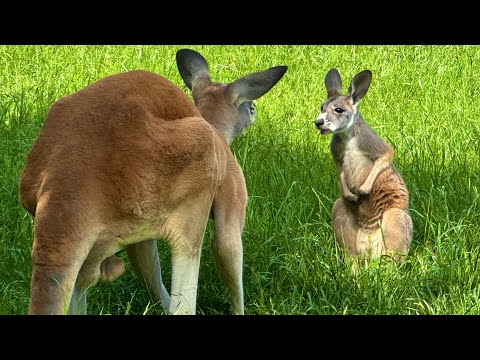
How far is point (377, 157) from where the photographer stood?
24.2 feet

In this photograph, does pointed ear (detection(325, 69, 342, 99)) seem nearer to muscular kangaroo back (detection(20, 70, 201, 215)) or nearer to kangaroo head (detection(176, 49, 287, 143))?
kangaroo head (detection(176, 49, 287, 143))

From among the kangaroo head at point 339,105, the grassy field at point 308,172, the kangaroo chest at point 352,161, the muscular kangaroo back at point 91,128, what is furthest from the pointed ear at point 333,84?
the muscular kangaroo back at point 91,128

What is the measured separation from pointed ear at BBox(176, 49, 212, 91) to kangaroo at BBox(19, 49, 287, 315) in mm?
1302

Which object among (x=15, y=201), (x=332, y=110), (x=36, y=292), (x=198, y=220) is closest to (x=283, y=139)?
(x=332, y=110)

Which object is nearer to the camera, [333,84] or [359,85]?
[359,85]

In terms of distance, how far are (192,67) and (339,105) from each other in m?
1.03

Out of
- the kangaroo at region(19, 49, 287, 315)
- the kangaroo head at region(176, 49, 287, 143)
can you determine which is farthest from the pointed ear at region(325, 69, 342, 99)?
the kangaroo at region(19, 49, 287, 315)

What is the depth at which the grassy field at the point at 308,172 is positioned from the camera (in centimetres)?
606

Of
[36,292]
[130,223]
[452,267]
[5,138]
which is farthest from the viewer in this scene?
[5,138]

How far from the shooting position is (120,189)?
495 centimetres

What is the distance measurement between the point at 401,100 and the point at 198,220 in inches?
179

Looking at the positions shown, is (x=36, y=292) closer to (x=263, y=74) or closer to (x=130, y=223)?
(x=130, y=223)

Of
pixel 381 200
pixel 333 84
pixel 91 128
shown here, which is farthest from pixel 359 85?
pixel 91 128

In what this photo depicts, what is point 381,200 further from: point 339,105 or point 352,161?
point 339,105
